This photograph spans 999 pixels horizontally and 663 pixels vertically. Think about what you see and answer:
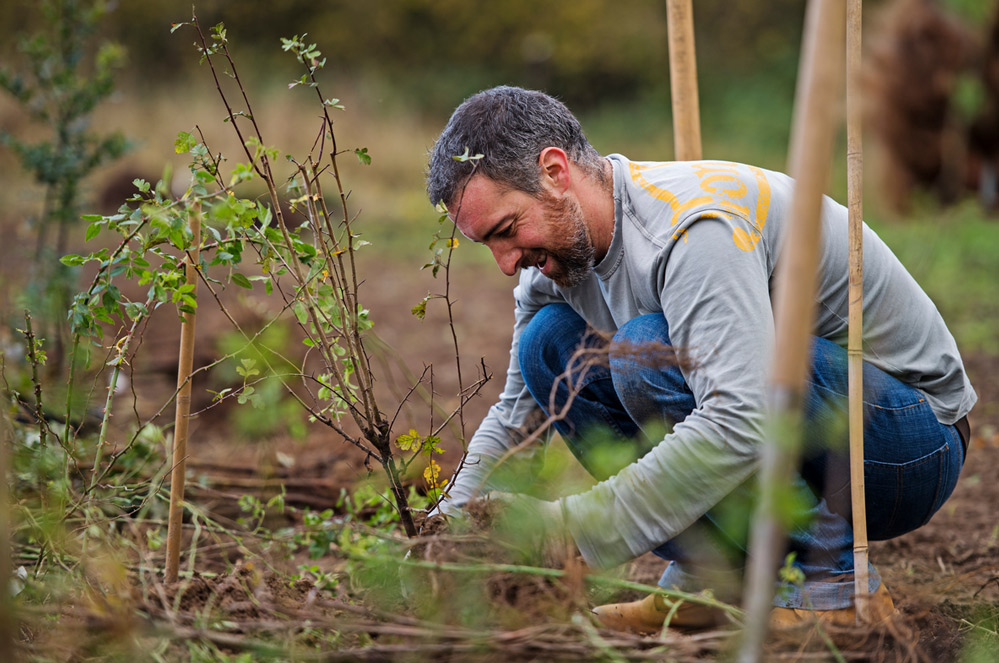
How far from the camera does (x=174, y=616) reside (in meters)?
1.33

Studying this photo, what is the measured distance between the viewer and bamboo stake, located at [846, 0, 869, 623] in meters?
1.57

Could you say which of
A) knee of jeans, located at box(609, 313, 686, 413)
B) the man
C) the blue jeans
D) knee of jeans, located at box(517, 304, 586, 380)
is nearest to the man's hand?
the man

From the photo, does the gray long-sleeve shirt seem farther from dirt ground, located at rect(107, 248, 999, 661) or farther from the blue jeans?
dirt ground, located at rect(107, 248, 999, 661)

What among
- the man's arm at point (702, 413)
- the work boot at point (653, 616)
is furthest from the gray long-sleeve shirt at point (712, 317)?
the work boot at point (653, 616)

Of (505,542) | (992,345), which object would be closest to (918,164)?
(992,345)

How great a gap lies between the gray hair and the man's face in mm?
26

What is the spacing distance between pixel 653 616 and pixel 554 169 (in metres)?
1.03

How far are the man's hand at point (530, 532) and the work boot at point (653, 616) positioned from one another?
21.7 inches

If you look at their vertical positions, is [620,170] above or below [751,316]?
above

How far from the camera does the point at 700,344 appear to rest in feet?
5.20

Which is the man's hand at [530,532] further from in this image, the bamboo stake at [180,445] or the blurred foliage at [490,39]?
the blurred foliage at [490,39]

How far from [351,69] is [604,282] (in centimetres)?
1344

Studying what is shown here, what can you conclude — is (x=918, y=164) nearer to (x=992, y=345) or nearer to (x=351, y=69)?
(x=992, y=345)

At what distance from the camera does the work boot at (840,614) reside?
1.48 m
